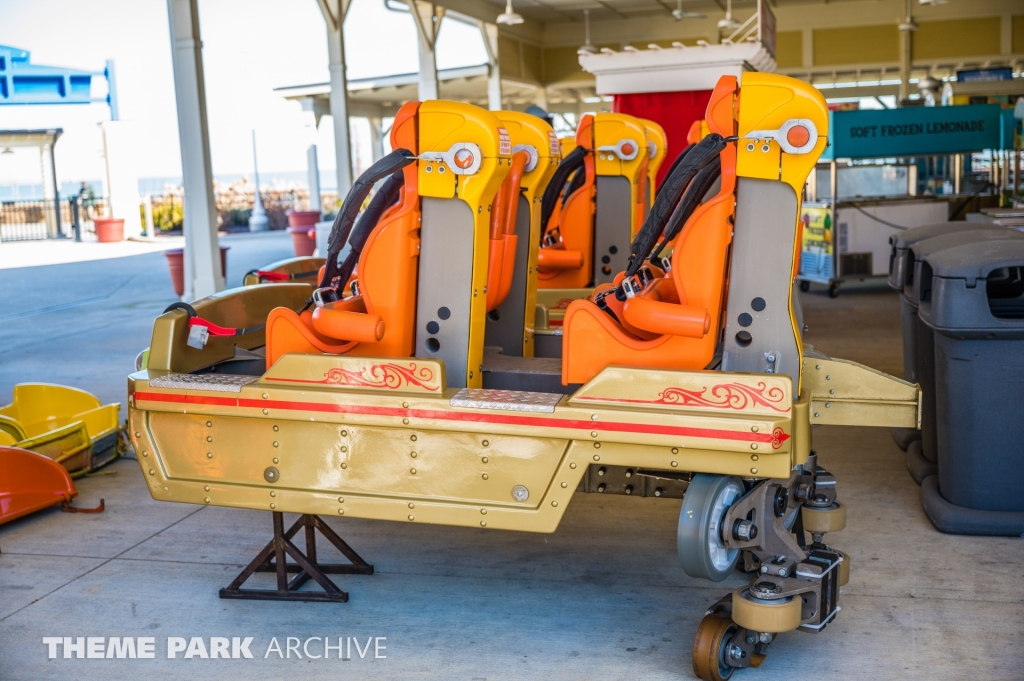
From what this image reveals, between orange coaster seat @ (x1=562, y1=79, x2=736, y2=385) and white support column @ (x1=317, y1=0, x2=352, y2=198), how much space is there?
10.8m

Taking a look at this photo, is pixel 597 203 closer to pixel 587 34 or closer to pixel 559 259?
pixel 559 259

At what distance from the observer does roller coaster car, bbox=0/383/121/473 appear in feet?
15.6

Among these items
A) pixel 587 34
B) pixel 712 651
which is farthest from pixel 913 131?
pixel 587 34

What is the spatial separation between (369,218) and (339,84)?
11.3 m

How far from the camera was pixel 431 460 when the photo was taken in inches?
118

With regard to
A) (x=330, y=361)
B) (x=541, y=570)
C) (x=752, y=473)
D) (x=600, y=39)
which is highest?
(x=600, y=39)

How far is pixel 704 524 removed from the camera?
2.73 meters

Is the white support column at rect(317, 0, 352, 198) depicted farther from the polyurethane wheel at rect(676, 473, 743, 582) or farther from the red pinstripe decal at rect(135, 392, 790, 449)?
the polyurethane wheel at rect(676, 473, 743, 582)

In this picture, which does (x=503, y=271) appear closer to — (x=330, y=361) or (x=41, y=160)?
(x=330, y=361)

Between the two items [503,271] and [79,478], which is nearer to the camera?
[503,271]

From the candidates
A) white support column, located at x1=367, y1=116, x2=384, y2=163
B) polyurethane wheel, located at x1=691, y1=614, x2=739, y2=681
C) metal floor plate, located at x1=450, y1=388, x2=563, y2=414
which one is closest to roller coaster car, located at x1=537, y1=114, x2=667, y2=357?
metal floor plate, located at x1=450, y1=388, x2=563, y2=414

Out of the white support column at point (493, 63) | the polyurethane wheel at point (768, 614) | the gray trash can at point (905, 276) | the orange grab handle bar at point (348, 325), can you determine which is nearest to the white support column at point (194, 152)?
the gray trash can at point (905, 276)

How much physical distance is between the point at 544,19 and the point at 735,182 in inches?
814

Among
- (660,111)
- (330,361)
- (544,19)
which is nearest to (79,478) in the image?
(330,361)
